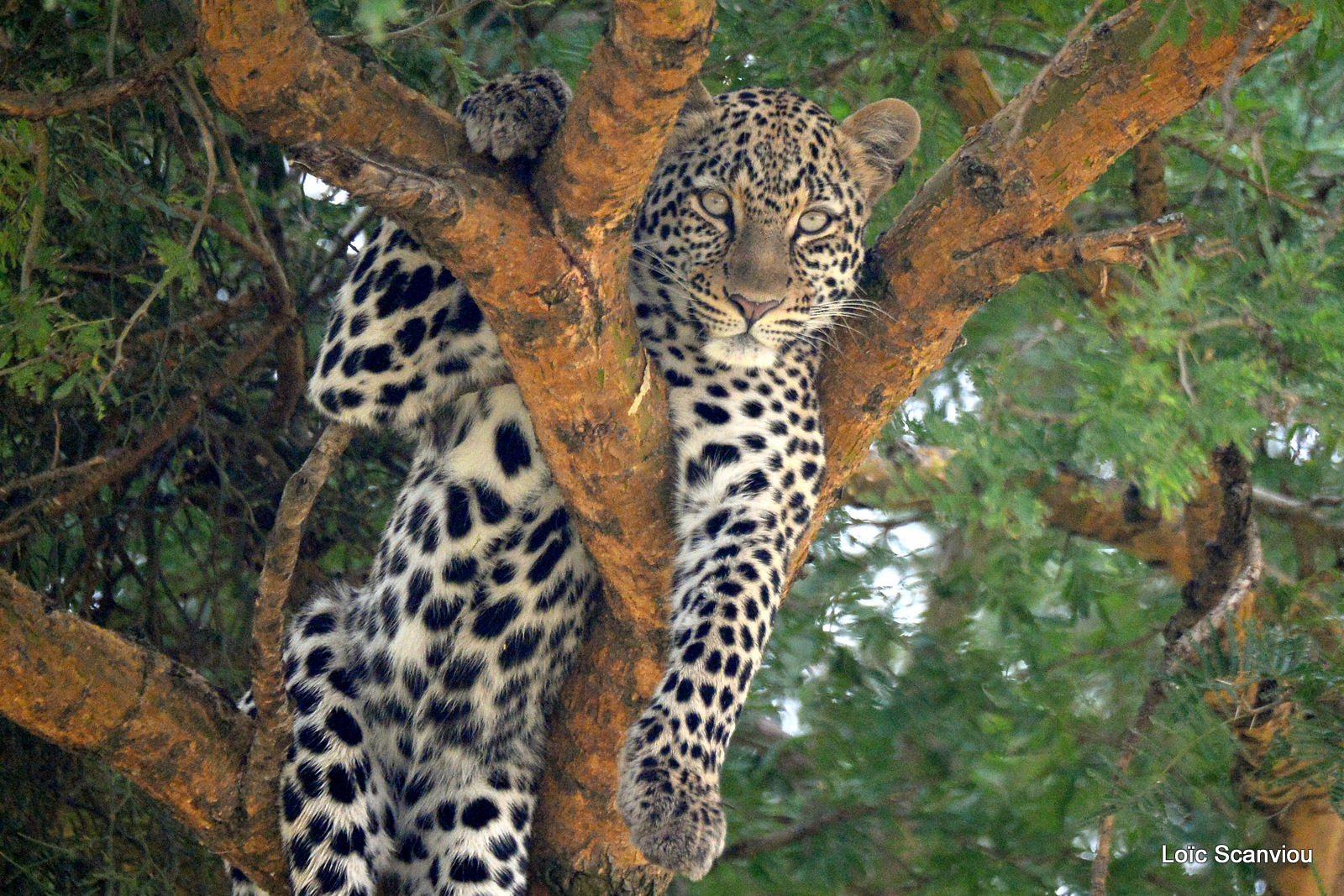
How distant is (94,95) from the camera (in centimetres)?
330

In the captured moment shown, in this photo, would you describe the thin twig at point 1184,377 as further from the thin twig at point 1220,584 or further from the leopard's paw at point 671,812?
the leopard's paw at point 671,812

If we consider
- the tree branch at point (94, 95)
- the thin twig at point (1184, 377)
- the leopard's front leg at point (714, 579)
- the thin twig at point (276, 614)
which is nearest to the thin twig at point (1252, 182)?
the thin twig at point (1184, 377)

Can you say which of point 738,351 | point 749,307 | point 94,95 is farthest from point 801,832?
point 94,95

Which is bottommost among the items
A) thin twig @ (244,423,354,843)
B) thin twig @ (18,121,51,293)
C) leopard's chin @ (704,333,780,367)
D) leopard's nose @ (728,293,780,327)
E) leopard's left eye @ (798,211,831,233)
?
thin twig @ (244,423,354,843)

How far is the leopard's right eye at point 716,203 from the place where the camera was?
441 centimetres

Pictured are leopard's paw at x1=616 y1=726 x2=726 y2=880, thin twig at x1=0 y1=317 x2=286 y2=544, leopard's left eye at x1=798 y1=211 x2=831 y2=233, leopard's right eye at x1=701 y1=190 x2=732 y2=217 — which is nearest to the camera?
leopard's paw at x1=616 y1=726 x2=726 y2=880

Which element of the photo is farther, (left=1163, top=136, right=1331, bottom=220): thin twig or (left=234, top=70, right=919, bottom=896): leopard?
(left=1163, top=136, right=1331, bottom=220): thin twig

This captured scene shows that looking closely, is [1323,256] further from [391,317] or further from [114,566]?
[114,566]

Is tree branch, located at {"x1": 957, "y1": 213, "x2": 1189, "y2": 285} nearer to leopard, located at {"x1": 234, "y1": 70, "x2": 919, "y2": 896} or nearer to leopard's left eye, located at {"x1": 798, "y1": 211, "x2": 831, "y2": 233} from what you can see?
leopard, located at {"x1": 234, "y1": 70, "x2": 919, "y2": 896}

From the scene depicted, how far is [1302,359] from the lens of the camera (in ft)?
16.0

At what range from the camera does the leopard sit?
3824 mm

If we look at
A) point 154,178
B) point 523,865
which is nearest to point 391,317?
point 154,178

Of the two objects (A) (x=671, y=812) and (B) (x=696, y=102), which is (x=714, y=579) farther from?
(B) (x=696, y=102)

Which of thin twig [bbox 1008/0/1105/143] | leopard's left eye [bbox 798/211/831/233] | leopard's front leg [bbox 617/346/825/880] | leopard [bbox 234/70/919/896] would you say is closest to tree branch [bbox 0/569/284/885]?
leopard [bbox 234/70/919/896]
